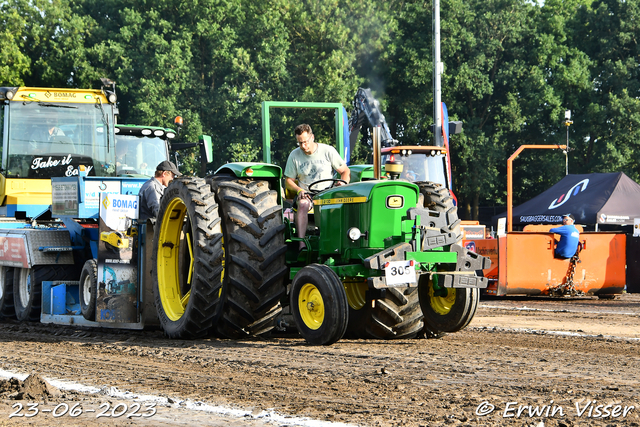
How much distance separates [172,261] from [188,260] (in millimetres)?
196

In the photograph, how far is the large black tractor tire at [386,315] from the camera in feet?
24.3

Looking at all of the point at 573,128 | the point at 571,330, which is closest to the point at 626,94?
the point at 573,128

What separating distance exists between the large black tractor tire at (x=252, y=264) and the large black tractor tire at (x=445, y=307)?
1.39 meters

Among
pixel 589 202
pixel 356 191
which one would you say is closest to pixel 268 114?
pixel 356 191

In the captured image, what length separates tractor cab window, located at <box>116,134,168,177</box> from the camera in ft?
46.6

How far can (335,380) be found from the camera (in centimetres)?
548

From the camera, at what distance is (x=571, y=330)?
30.1ft

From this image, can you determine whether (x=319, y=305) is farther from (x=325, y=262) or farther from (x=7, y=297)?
(x=7, y=297)

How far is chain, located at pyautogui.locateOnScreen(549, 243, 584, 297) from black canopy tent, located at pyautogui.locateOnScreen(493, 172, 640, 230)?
9.81 metres

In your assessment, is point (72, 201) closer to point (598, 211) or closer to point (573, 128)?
point (598, 211)

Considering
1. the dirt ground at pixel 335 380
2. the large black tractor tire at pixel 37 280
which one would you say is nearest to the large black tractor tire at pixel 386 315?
the dirt ground at pixel 335 380

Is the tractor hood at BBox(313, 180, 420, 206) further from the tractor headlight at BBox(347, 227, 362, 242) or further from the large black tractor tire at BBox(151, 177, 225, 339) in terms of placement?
the large black tractor tire at BBox(151, 177, 225, 339)

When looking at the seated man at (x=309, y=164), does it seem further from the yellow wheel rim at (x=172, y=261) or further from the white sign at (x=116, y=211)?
the white sign at (x=116, y=211)

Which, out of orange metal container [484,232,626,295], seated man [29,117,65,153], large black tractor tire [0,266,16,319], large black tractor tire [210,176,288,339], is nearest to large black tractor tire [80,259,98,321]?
large black tractor tire [210,176,288,339]
